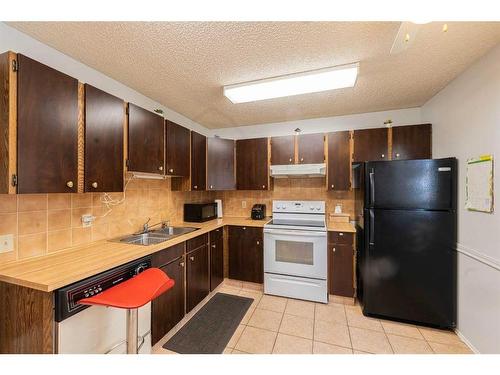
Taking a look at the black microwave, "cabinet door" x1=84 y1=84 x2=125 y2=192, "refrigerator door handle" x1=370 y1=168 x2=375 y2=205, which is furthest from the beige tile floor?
"cabinet door" x1=84 y1=84 x2=125 y2=192

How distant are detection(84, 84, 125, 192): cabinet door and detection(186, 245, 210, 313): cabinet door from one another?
1056 millimetres

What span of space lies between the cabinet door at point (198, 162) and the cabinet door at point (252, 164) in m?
0.53

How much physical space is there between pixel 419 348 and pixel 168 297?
7.30 feet

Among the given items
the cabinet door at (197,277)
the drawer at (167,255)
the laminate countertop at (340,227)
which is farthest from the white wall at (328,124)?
the drawer at (167,255)

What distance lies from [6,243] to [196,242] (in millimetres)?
1386

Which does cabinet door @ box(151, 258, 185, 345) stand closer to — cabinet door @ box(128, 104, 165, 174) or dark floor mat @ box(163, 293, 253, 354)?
dark floor mat @ box(163, 293, 253, 354)

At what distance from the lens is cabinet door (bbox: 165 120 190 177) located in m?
2.28

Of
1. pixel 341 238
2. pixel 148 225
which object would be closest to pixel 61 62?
pixel 148 225

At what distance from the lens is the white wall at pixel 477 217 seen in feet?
4.88

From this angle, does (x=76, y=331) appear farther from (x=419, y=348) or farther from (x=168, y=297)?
(x=419, y=348)

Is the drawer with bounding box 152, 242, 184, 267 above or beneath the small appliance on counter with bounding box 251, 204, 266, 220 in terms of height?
beneath

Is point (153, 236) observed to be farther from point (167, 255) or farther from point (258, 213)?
point (258, 213)

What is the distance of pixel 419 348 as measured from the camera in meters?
Answer: 1.73

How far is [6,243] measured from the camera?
1.26 meters
